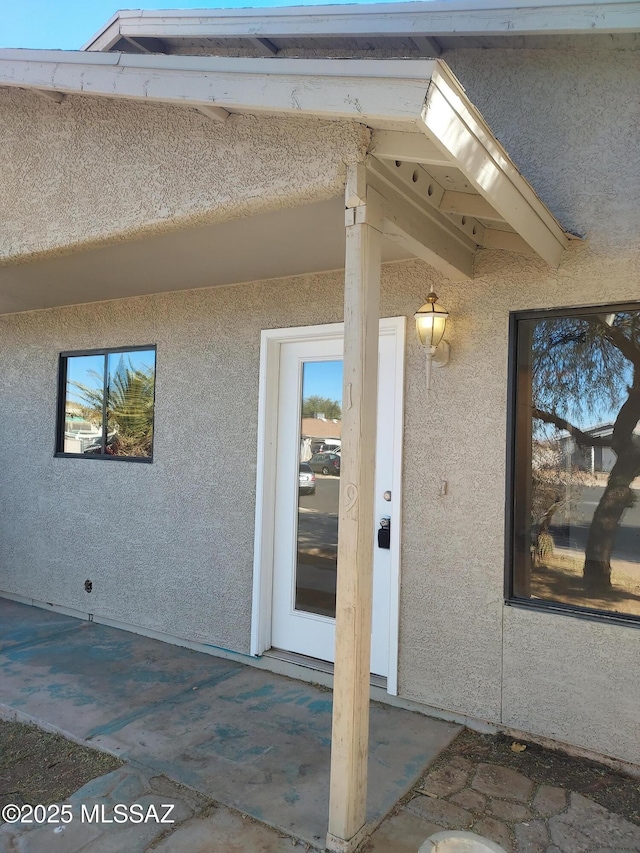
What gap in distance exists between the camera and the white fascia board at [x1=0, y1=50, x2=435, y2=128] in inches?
89.5

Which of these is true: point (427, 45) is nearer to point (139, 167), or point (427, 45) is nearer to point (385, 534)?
point (139, 167)

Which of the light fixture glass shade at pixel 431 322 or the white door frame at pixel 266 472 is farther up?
the light fixture glass shade at pixel 431 322

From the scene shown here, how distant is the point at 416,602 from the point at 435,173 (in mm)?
2712

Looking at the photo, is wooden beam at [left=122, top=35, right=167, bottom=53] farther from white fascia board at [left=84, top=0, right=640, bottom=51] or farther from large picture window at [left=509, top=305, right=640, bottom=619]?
large picture window at [left=509, top=305, right=640, bottom=619]

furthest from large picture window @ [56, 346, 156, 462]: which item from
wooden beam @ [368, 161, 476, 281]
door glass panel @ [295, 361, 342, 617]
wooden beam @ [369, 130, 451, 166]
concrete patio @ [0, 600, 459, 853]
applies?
wooden beam @ [369, 130, 451, 166]

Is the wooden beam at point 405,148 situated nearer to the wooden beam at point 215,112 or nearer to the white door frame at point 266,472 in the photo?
the wooden beam at point 215,112

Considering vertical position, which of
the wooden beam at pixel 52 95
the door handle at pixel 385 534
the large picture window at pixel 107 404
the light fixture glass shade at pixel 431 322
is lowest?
the door handle at pixel 385 534

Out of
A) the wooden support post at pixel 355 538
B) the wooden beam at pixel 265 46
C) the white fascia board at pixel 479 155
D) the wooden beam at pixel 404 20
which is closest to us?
the white fascia board at pixel 479 155

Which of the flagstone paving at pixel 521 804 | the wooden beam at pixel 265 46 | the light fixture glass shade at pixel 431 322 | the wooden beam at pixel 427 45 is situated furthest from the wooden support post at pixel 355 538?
the wooden beam at pixel 265 46

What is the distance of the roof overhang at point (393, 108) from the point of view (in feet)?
7.52

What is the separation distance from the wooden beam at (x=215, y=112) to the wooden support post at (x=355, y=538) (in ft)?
2.87

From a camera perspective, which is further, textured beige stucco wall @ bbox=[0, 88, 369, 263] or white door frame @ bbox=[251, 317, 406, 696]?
white door frame @ bbox=[251, 317, 406, 696]

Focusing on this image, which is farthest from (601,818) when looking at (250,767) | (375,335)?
(375,335)

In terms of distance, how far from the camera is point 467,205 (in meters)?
3.23
